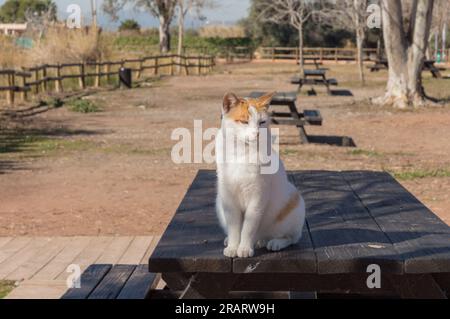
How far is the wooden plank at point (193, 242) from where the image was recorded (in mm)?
3189

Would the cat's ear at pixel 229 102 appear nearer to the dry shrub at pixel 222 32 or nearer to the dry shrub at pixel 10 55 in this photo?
the dry shrub at pixel 10 55

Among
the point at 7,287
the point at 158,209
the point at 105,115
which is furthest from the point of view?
the point at 105,115


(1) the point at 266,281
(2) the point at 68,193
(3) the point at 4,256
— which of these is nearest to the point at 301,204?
(1) the point at 266,281

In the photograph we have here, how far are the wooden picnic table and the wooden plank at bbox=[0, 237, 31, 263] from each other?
96.2 inches

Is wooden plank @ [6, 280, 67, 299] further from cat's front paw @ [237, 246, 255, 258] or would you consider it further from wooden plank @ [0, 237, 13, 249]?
cat's front paw @ [237, 246, 255, 258]

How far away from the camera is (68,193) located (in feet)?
28.5

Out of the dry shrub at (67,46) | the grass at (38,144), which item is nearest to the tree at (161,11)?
the dry shrub at (67,46)

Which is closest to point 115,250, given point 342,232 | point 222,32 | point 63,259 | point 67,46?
point 63,259

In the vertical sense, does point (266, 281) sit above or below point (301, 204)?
below

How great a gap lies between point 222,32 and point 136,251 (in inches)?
2568

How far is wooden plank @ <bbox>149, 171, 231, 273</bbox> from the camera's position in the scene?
3.19 m

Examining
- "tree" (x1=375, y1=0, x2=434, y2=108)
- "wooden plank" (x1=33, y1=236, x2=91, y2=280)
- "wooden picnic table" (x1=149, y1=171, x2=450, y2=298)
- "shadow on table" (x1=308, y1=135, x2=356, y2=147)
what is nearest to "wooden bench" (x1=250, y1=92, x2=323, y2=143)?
"shadow on table" (x1=308, y1=135, x2=356, y2=147)

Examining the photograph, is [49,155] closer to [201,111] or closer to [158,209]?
[158,209]
